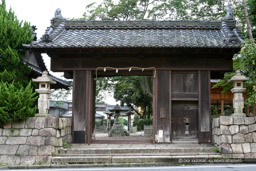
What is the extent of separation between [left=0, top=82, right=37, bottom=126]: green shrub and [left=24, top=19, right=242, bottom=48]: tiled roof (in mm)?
2140

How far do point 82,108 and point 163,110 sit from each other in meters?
3.38

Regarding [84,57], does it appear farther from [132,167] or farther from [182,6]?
[182,6]

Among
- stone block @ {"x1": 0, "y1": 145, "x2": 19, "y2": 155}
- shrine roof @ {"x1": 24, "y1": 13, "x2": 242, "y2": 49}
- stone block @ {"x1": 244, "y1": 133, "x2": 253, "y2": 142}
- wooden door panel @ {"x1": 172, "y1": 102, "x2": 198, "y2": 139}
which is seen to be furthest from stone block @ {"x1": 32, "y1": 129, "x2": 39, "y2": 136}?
stone block @ {"x1": 244, "y1": 133, "x2": 253, "y2": 142}

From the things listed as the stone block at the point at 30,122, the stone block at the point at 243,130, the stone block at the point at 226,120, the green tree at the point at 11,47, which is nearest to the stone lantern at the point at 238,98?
the stone block at the point at 226,120

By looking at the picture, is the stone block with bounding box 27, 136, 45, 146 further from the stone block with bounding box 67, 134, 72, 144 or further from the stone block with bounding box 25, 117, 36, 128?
the stone block with bounding box 67, 134, 72, 144

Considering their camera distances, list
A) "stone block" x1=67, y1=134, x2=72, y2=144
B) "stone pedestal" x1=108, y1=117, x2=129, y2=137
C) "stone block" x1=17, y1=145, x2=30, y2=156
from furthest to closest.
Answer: "stone pedestal" x1=108, y1=117, x2=129, y2=137 → "stone block" x1=67, y1=134, x2=72, y2=144 → "stone block" x1=17, y1=145, x2=30, y2=156

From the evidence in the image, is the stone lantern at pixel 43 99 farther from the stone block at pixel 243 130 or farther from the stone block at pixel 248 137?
the stone block at pixel 248 137

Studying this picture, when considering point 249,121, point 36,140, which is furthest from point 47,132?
point 249,121

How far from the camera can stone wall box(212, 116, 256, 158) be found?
917 cm

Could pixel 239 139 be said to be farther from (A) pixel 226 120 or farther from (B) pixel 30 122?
(B) pixel 30 122

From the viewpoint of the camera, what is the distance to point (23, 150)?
30.0 feet

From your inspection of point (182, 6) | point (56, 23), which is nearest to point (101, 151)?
point (56, 23)

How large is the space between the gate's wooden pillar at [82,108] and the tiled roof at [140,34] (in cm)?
164

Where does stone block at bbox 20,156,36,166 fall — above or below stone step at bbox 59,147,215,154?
below
